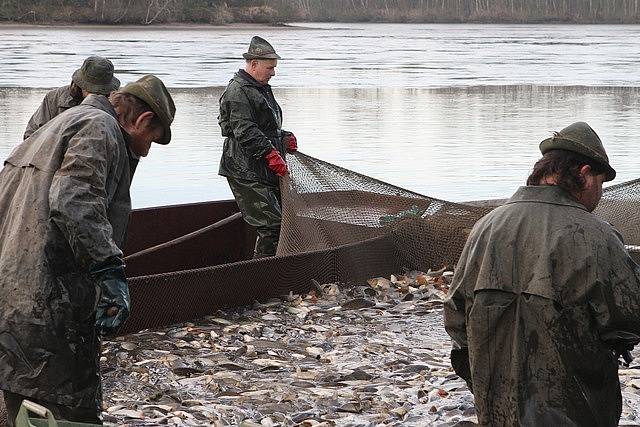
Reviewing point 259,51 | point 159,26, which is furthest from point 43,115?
point 159,26

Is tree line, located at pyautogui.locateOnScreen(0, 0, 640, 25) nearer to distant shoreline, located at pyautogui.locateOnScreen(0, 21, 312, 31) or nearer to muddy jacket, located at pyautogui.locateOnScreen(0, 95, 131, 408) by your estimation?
distant shoreline, located at pyautogui.locateOnScreen(0, 21, 312, 31)

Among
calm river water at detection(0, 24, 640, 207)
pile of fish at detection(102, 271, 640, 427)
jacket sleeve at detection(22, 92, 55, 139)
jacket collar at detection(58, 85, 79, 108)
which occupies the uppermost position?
jacket collar at detection(58, 85, 79, 108)

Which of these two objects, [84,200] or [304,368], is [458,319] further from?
[304,368]

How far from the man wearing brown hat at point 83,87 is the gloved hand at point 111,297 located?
367cm

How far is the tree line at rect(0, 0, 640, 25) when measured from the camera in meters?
80.9

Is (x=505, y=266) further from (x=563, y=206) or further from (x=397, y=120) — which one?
(x=397, y=120)

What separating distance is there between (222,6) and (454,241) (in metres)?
75.0

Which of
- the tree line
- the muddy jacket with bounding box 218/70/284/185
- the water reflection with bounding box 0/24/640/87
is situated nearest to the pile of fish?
the muddy jacket with bounding box 218/70/284/185

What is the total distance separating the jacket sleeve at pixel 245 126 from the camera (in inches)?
314

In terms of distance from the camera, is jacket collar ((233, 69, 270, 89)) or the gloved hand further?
jacket collar ((233, 69, 270, 89))

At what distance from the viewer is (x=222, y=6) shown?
8181 centimetres

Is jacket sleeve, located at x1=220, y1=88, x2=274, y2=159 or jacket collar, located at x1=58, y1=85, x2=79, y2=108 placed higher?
jacket collar, located at x1=58, y1=85, x2=79, y2=108

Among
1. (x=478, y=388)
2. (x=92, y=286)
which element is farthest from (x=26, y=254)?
(x=478, y=388)

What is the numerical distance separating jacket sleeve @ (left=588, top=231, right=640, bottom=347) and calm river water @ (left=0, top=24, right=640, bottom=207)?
322 inches
